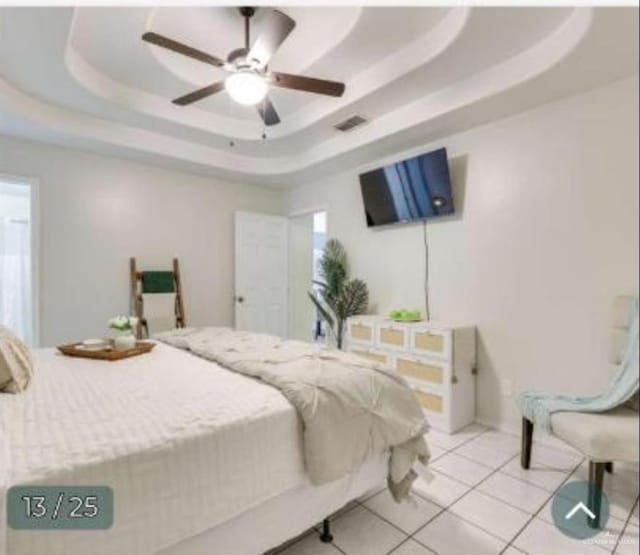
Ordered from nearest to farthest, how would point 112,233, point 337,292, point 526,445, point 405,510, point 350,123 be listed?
point 526,445
point 405,510
point 350,123
point 112,233
point 337,292

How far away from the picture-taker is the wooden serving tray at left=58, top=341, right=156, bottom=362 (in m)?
1.85

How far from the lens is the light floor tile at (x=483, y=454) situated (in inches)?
43.0

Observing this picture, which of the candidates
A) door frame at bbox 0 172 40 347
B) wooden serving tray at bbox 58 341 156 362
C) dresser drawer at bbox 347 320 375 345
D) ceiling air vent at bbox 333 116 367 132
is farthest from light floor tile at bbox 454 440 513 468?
door frame at bbox 0 172 40 347

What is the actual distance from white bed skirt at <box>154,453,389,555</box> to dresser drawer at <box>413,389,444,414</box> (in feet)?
3.18

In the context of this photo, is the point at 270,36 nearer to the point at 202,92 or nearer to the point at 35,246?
the point at 202,92

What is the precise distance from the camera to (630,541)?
0.47 meters

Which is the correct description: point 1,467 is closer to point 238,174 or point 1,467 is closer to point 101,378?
point 101,378

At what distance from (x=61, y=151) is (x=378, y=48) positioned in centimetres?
278

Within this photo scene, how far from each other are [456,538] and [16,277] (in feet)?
11.2

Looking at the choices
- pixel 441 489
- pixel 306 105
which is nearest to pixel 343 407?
pixel 441 489

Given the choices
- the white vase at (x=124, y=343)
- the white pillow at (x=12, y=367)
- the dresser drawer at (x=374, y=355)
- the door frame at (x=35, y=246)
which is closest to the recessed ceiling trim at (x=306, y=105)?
the door frame at (x=35, y=246)

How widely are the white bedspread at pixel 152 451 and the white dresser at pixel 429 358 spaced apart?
111 cm

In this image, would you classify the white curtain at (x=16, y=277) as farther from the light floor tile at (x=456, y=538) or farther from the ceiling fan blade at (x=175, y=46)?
the light floor tile at (x=456, y=538)

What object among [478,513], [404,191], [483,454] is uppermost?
[404,191]
